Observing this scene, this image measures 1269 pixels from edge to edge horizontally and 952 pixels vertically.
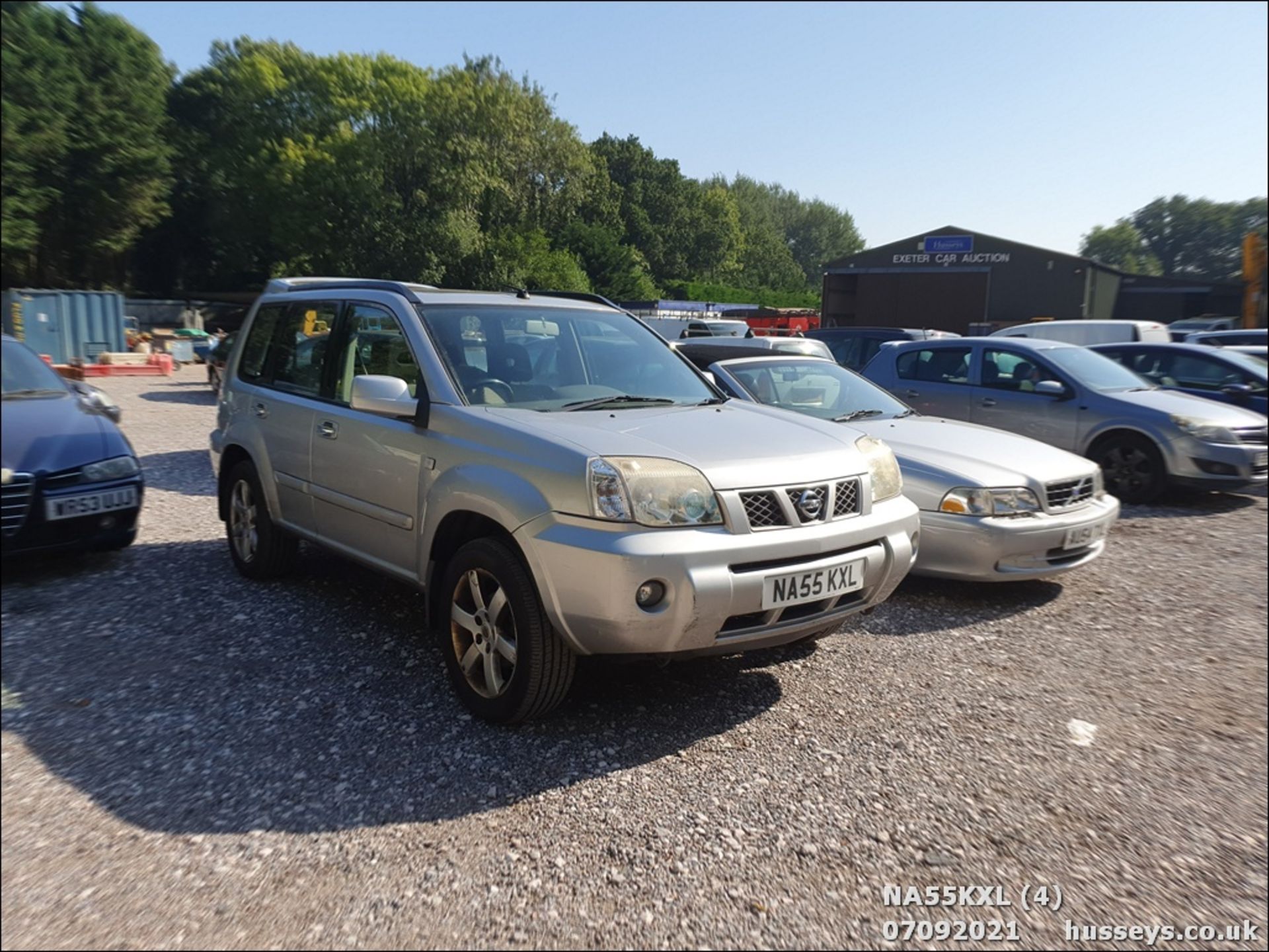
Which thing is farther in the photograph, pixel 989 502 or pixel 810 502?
pixel 989 502

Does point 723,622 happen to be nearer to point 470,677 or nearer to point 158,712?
point 470,677

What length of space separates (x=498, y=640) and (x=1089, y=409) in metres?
6.87

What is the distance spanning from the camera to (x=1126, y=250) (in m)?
82.4

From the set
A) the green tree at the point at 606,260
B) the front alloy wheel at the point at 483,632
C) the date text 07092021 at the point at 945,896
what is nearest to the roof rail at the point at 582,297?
the front alloy wheel at the point at 483,632

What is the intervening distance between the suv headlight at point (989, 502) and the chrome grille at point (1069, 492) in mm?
156

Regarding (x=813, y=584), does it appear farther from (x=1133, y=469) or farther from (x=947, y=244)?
(x=947, y=244)

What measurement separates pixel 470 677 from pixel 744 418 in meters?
1.61

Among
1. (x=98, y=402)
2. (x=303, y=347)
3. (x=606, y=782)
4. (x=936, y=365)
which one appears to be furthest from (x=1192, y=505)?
(x=98, y=402)

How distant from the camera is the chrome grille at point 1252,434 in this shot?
7531 millimetres

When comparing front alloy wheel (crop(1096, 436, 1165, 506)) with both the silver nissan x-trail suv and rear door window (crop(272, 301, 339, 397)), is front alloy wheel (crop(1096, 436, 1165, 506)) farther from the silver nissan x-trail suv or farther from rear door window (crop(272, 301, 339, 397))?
rear door window (crop(272, 301, 339, 397))

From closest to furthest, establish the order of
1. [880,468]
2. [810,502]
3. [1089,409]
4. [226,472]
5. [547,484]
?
[547,484], [810,502], [880,468], [226,472], [1089,409]

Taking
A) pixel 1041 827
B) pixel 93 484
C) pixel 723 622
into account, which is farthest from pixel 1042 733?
pixel 93 484

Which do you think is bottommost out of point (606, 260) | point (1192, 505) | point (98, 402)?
point (1192, 505)

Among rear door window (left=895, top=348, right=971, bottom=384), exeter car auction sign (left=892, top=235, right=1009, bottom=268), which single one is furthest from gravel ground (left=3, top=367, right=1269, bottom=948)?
exeter car auction sign (left=892, top=235, right=1009, bottom=268)
